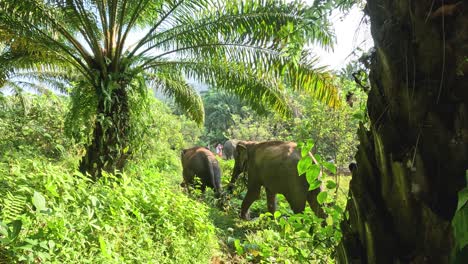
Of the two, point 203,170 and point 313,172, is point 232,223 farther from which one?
point 313,172

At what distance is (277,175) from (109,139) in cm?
307

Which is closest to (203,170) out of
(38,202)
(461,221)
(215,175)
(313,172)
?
(215,175)

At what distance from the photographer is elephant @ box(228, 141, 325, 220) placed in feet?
21.0

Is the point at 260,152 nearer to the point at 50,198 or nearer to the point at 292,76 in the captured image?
the point at 292,76

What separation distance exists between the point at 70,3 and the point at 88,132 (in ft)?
6.85

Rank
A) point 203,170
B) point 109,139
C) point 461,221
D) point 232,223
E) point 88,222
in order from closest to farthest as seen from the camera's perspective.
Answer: point 461,221 → point 88,222 → point 109,139 → point 232,223 → point 203,170

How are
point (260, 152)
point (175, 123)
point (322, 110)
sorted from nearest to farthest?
point (260, 152) → point (322, 110) → point (175, 123)

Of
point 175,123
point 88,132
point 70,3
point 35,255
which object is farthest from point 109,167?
point 175,123

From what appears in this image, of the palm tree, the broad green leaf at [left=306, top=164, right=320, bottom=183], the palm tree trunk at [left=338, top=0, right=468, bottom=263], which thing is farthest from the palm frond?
the palm tree trunk at [left=338, top=0, right=468, bottom=263]

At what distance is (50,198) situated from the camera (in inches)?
106

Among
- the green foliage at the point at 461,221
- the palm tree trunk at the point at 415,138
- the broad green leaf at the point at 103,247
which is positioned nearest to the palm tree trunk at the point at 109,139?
the broad green leaf at the point at 103,247

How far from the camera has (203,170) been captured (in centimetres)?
948

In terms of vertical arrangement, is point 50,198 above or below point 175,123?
above

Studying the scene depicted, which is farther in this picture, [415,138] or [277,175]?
[277,175]
